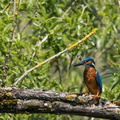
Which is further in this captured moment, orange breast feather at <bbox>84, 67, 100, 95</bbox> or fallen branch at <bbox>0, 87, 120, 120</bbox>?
orange breast feather at <bbox>84, 67, 100, 95</bbox>

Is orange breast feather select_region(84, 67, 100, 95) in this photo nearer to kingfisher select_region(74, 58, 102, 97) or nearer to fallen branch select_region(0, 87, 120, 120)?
kingfisher select_region(74, 58, 102, 97)

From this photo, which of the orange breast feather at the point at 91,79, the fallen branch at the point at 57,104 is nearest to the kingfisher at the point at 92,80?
the orange breast feather at the point at 91,79

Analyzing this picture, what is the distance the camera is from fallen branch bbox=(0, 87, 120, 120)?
397 centimetres

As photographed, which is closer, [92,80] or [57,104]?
[57,104]

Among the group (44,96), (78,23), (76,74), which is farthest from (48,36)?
(76,74)

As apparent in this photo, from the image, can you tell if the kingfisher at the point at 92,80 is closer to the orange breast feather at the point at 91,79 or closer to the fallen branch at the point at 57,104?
the orange breast feather at the point at 91,79

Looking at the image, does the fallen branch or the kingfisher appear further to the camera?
the kingfisher

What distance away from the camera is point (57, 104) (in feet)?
13.1

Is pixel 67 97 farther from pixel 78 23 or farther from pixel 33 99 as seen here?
pixel 78 23

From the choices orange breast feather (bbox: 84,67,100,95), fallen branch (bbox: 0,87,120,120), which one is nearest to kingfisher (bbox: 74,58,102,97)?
orange breast feather (bbox: 84,67,100,95)

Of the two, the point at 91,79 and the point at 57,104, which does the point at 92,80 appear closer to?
the point at 91,79

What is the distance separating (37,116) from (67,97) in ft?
8.75

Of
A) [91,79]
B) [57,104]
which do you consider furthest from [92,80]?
[57,104]

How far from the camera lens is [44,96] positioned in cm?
405
